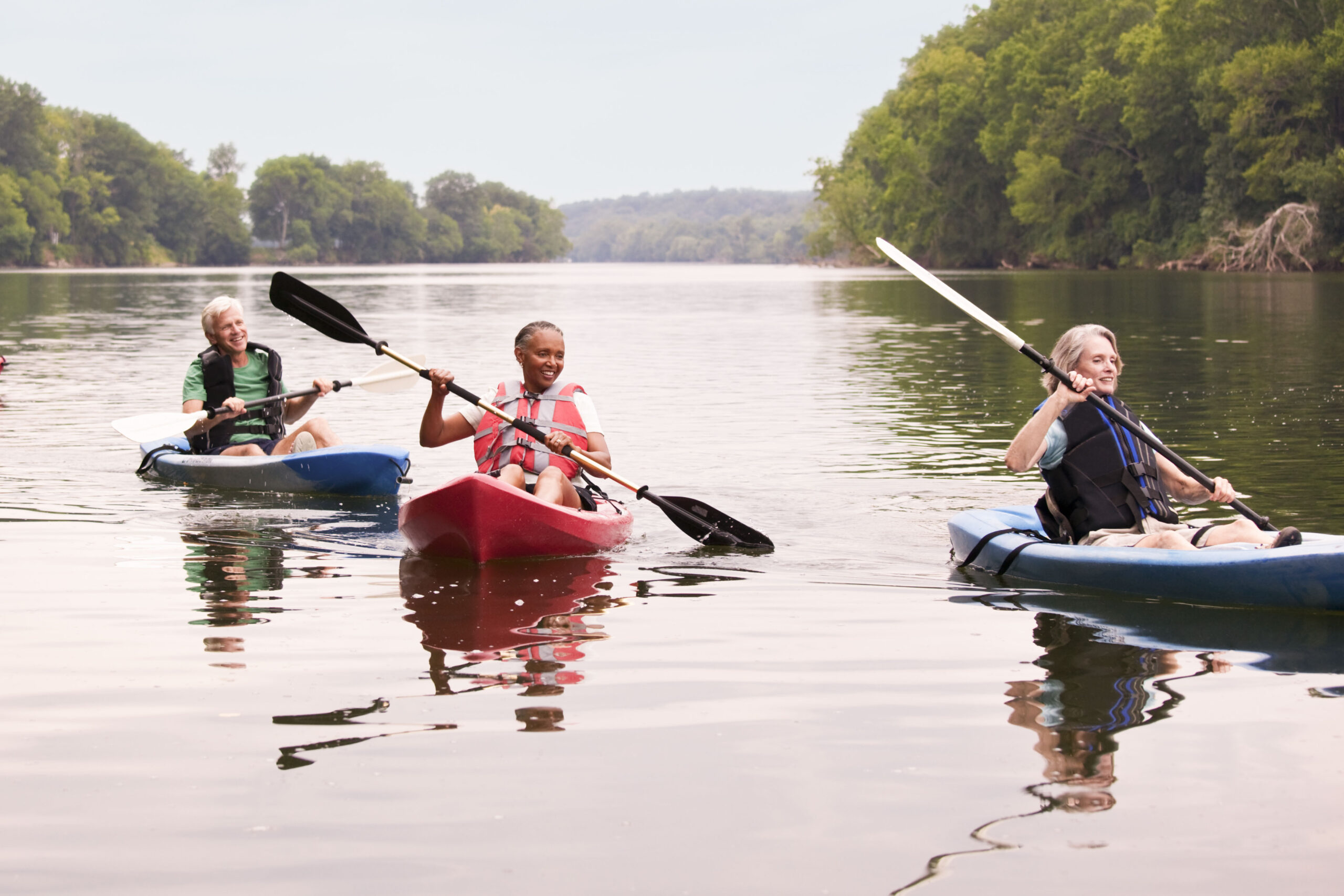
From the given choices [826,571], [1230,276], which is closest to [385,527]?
[826,571]

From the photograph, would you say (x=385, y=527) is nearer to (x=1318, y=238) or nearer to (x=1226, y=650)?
(x=1226, y=650)

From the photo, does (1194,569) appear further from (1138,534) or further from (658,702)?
(658,702)

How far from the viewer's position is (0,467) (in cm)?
991

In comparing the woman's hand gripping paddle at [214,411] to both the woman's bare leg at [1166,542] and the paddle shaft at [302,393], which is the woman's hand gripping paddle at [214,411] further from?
the woman's bare leg at [1166,542]

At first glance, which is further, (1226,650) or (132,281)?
(132,281)

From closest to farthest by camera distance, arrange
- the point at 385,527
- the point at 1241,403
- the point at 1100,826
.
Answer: the point at 1100,826, the point at 385,527, the point at 1241,403

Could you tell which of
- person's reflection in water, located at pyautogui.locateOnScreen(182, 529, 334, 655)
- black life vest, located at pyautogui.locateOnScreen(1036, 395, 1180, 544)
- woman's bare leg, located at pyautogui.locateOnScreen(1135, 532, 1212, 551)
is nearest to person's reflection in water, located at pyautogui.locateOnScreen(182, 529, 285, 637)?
person's reflection in water, located at pyautogui.locateOnScreen(182, 529, 334, 655)

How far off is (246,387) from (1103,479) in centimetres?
549

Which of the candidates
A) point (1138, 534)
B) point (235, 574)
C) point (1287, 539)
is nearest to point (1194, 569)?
point (1287, 539)

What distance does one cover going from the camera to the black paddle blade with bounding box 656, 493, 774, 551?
7.36 m

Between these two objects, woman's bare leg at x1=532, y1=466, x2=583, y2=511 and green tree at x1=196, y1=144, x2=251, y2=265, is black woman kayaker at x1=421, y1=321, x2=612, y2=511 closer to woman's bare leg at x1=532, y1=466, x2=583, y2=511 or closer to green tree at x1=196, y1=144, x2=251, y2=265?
woman's bare leg at x1=532, y1=466, x2=583, y2=511

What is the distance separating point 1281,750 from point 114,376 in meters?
15.3

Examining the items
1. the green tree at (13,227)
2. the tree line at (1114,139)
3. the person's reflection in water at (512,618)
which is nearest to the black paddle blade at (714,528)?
the person's reflection in water at (512,618)

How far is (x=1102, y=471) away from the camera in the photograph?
6.12 metres
